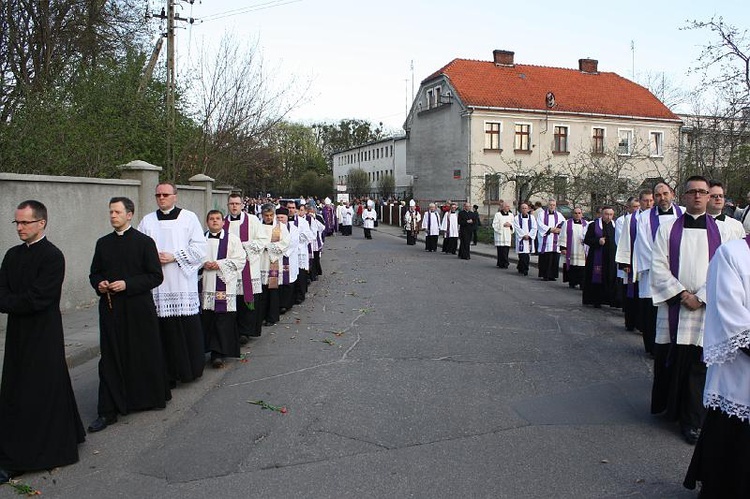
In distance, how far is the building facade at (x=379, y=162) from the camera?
68500 mm

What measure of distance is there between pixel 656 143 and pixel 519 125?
11562 millimetres

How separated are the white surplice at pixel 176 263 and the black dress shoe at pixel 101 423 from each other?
1221mm

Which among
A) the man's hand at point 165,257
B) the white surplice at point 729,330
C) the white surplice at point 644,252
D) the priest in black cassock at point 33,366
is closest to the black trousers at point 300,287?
the man's hand at point 165,257

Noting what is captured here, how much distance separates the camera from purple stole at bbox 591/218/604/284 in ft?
42.0

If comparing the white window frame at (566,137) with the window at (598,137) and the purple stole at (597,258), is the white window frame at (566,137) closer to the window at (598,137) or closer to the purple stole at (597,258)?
the window at (598,137)

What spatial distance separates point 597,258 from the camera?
13.1 m

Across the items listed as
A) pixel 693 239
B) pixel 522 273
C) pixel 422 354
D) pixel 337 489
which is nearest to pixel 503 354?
pixel 422 354

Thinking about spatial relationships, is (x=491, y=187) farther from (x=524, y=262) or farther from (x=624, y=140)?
(x=524, y=262)

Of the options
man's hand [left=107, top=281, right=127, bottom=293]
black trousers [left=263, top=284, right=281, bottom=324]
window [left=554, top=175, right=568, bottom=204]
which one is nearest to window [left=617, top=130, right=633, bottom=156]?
window [left=554, top=175, right=568, bottom=204]

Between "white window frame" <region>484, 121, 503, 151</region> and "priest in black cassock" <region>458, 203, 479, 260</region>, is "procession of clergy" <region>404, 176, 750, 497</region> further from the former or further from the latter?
"white window frame" <region>484, 121, 503, 151</region>

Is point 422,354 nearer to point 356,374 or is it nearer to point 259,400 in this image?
point 356,374

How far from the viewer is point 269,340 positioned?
9.62m

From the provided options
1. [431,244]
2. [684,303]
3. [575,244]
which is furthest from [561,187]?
[684,303]

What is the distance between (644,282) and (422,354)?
2706 mm
